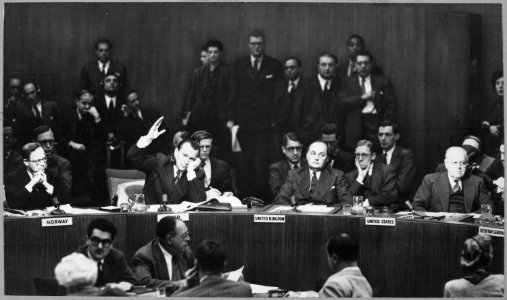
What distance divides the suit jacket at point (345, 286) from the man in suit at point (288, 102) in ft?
6.60

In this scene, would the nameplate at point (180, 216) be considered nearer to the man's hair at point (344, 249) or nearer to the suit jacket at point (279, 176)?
the suit jacket at point (279, 176)

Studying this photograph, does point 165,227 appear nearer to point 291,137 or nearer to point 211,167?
point 211,167

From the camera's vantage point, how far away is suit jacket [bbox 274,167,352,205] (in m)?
8.25

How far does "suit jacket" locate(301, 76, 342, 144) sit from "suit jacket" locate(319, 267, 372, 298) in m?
1.97

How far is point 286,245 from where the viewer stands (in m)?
7.79

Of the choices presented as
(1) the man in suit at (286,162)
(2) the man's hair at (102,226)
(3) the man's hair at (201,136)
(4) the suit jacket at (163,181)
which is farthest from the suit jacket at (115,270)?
(1) the man in suit at (286,162)

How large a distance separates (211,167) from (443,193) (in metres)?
2.03

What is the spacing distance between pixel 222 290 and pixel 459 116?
283 centimetres

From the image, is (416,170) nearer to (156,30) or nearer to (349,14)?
(349,14)

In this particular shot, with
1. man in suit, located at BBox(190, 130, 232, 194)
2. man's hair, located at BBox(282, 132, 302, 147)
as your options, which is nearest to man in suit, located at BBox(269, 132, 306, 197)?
man's hair, located at BBox(282, 132, 302, 147)

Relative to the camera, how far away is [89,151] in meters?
8.30

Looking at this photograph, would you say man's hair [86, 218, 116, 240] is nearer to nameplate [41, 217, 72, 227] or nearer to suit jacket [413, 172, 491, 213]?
nameplate [41, 217, 72, 227]

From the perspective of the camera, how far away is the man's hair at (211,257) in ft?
22.2

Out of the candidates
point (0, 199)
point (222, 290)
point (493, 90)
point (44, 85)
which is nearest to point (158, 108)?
point (44, 85)
